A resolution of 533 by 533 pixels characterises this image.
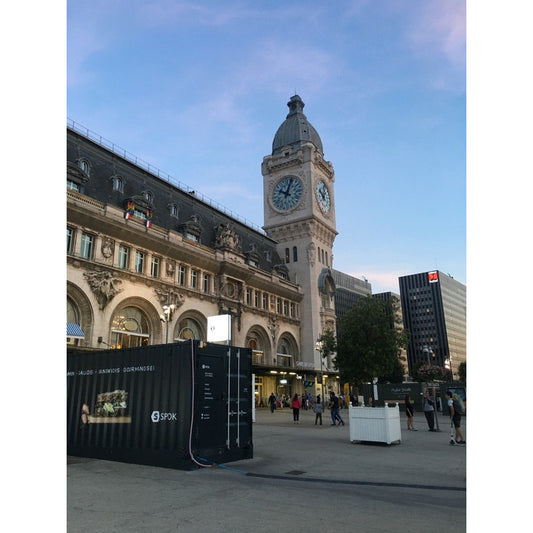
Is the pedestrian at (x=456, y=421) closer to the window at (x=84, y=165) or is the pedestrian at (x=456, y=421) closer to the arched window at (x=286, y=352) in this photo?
the window at (x=84, y=165)

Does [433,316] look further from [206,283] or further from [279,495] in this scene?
[279,495]

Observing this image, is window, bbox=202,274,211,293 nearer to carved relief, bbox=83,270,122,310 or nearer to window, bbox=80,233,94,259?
carved relief, bbox=83,270,122,310

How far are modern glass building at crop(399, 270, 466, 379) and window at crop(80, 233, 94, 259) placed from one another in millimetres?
128483

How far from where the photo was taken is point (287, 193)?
216 ft

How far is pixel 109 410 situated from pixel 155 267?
26.9 meters

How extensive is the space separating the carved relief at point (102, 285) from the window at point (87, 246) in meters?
1.48

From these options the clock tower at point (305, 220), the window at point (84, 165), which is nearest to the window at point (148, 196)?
the window at point (84, 165)

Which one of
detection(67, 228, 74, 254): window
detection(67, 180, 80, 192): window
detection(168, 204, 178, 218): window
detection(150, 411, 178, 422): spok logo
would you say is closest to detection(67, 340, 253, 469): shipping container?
detection(150, 411, 178, 422): spok logo

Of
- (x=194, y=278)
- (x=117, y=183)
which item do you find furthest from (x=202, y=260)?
(x=117, y=183)
